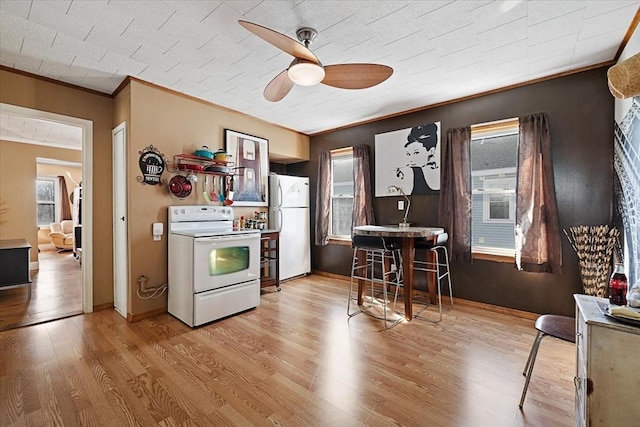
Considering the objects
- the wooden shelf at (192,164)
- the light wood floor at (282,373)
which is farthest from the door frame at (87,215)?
the wooden shelf at (192,164)

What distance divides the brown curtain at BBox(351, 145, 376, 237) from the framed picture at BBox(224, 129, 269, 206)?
1.39 metres

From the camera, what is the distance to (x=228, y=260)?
10.2 feet

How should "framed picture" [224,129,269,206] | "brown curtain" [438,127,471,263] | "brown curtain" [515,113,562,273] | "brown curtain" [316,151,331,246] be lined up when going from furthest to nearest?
"brown curtain" [316,151,331,246] → "framed picture" [224,129,269,206] → "brown curtain" [438,127,471,263] → "brown curtain" [515,113,562,273]

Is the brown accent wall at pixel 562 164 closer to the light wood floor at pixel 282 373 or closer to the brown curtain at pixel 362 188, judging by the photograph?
the light wood floor at pixel 282 373

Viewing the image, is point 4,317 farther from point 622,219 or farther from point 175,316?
point 622,219

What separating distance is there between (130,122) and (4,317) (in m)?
2.44

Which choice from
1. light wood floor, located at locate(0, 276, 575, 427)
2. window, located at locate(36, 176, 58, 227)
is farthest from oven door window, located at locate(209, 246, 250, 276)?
window, located at locate(36, 176, 58, 227)

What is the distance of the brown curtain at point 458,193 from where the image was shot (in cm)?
333

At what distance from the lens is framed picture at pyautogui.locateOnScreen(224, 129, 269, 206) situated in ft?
12.9

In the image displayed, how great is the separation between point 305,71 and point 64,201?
9.16 m

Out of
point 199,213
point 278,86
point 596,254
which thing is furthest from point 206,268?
point 596,254

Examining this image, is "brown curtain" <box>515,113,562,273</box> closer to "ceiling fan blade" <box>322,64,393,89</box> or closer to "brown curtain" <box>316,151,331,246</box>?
"ceiling fan blade" <box>322,64,393,89</box>

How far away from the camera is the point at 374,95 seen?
10.9 ft

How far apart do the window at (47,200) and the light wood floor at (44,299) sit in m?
3.23
